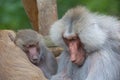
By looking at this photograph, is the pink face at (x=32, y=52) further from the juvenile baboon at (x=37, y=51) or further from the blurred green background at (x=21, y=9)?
the blurred green background at (x=21, y=9)

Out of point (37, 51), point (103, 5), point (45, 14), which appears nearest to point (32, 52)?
point (37, 51)

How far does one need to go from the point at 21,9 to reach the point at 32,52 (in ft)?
9.93

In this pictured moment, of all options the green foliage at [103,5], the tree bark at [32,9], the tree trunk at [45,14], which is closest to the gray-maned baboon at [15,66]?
the tree trunk at [45,14]

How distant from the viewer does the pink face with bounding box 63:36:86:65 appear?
6.77 meters

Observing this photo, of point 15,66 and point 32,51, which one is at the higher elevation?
point 15,66

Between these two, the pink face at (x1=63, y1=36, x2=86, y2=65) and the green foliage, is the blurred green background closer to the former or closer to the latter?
the green foliage

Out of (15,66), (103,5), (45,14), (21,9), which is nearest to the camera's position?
(15,66)

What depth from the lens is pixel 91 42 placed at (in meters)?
6.75

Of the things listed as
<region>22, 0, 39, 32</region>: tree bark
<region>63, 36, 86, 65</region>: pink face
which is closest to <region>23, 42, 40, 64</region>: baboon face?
<region>63, 36, 86, 65</region>: pink face

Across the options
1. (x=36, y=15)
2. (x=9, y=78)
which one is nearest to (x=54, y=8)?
(x=36, y=15)

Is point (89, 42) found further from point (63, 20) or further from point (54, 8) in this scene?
point (54, 8)

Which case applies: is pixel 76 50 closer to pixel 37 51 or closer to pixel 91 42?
pixel 91 42

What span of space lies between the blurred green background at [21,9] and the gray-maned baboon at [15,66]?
110 inches

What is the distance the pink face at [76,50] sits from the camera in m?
6.77
